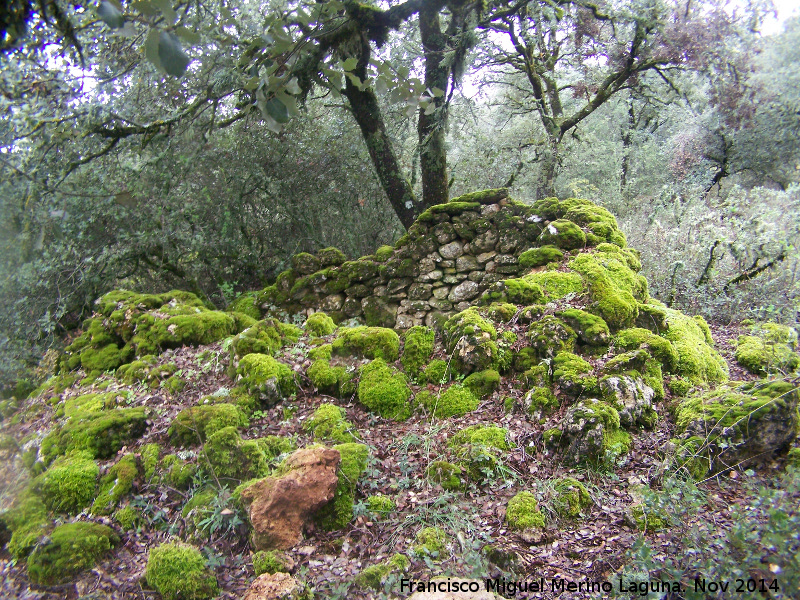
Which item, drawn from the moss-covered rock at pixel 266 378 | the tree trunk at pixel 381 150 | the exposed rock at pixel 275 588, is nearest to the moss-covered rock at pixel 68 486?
the moss-covered rock at pixel 266 378

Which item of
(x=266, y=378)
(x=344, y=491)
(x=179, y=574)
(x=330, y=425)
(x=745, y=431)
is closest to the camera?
(x=179, y=574)

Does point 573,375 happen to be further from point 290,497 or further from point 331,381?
point 290,497

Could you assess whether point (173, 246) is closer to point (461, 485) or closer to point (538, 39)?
point (461, 485)

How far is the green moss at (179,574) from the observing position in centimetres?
285

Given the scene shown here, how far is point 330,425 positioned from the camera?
4.42 meters

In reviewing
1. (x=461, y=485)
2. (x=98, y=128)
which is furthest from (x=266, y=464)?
(x=98, y=128)

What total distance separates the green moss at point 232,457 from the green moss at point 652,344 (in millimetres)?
3565

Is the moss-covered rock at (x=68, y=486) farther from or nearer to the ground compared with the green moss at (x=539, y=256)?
nearer to the ground

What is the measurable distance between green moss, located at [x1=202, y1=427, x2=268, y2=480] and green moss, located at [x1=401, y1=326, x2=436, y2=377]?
1.89 meters

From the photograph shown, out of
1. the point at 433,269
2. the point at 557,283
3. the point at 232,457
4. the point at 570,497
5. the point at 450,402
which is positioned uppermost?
the point at 433,269

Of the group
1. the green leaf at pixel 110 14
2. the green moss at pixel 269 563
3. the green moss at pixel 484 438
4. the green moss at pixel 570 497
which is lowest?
the green moss at pixel 570 497

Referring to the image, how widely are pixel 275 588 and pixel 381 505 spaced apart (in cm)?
95

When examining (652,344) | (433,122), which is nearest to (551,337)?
(652,344)

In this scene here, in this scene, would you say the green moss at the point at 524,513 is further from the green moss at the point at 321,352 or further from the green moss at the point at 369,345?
the green moss at the point at 321,352
